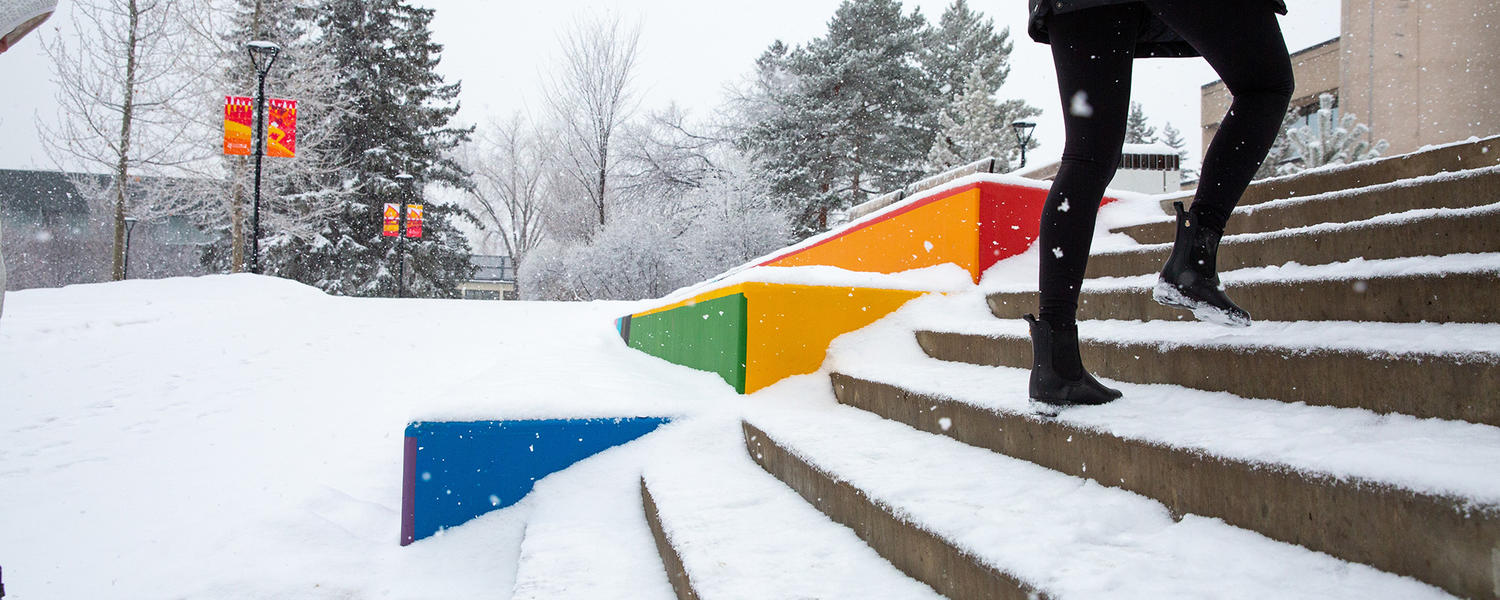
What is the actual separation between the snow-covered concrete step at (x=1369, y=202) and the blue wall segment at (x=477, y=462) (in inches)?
87.5

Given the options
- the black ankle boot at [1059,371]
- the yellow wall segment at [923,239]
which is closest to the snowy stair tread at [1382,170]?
the yellow wall segment at [923,239]

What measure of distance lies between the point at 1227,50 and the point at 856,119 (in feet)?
68.8

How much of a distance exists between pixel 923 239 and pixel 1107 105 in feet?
7.27

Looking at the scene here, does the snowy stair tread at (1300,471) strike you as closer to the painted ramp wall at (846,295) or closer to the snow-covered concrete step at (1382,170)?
the painted ramp wall at (846,295)

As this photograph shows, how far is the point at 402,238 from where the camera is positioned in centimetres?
2089

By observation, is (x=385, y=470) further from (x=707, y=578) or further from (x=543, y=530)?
(x=707, y=578)

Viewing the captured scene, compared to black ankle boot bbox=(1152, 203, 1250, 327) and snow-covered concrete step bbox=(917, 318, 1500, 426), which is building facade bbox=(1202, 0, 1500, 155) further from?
black ankle boot bbox=(1152, 203, 1250, 327)

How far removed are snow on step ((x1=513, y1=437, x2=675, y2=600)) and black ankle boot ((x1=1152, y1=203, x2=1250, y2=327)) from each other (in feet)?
4.60

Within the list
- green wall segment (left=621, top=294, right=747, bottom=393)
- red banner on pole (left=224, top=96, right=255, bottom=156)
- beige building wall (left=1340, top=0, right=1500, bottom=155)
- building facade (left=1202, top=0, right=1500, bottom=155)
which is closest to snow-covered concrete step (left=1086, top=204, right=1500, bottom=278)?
green wall segment (left=621, top=294, right=747, bottom=393)

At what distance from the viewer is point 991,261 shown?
11.2 feet

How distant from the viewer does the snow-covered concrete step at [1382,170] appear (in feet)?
8.28

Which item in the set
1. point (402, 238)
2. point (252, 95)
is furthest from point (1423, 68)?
point (402, 238)

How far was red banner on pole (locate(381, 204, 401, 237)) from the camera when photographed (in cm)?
2144

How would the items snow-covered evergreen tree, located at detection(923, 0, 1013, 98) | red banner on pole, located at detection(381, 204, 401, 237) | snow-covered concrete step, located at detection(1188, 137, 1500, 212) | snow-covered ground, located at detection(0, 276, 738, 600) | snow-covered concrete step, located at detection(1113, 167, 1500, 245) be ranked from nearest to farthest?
snow-covered concrete step, located at detection(1113, 167, 1500, 245) → snow-covered ground, located at detection(0, 276, 738, 600) → snow-covered concrete step, located at detection(1188, 137, 1500, 212) → red banner on pole, located at detection(381, 204, 401, 237) → snow-covered evergreen tree, located at detection(923, 0, 1013, 98)
